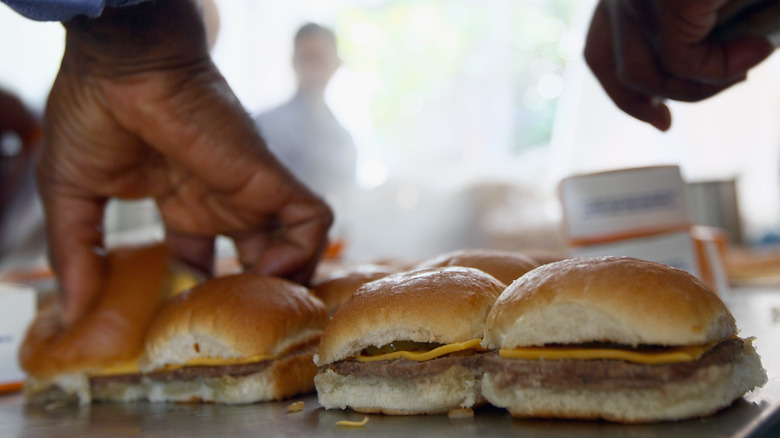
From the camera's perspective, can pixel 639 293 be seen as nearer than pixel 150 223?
Yes

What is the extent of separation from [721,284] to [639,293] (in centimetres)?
163

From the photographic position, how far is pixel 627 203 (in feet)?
5.90

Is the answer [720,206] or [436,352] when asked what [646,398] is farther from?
[720,206]

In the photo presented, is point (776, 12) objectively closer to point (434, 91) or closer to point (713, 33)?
point (713, 33)

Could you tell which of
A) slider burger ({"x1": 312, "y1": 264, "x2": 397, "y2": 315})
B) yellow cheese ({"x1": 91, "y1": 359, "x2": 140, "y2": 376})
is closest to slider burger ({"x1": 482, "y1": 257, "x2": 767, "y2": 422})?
slider burger ({"x1": 312, "y1": 264, "x2": 397, "y2": 315})

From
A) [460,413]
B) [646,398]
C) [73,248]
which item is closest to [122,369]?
[73,248]

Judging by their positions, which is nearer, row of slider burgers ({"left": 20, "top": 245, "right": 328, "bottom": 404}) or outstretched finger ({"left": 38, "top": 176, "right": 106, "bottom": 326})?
row of slider burgers ({"left": 20, "top": 245, "right": 328, "bottom": 404})

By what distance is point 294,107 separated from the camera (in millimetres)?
3699

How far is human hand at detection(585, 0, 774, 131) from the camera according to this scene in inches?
53.7

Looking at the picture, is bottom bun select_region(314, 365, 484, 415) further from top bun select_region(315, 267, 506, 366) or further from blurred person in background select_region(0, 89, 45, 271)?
blurred person in background select_region(0, 89, 45, 271)

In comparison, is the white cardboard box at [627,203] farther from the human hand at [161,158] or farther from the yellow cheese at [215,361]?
the yellow cheese at [215,361]

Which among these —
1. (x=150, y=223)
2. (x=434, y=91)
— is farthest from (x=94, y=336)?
(x=434, y=91)

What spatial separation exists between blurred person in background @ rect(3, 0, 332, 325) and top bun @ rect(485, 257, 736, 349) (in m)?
0.63

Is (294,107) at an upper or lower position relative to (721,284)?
upper
